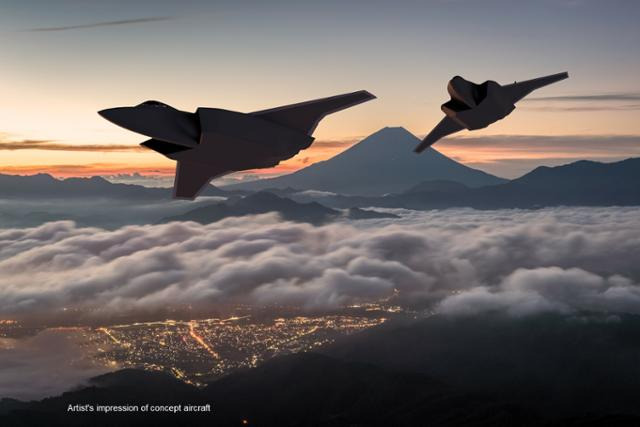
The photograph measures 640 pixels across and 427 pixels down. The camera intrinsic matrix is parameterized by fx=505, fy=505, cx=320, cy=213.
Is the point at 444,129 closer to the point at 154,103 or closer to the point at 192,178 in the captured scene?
the point at 192,178

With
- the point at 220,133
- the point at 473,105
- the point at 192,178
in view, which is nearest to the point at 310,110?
the point at 220,133

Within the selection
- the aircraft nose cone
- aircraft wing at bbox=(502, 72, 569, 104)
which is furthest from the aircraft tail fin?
aircraft wing at bbox=(502, 72, 569, 104)

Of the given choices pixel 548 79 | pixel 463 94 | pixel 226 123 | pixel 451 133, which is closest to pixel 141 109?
pixel 226 123

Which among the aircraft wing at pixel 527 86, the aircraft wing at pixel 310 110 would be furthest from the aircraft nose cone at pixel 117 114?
the aircraft wing at pixel 527 86

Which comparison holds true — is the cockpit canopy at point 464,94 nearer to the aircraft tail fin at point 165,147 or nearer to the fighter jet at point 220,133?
the fighter jet at point 220,133

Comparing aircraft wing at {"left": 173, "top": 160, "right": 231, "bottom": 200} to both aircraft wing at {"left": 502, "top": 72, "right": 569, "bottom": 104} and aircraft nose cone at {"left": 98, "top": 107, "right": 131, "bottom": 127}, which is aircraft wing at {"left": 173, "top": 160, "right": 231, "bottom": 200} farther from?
aircraft wing at {"left": 502, "top": 72, "right": 569, "bottom": 104}
